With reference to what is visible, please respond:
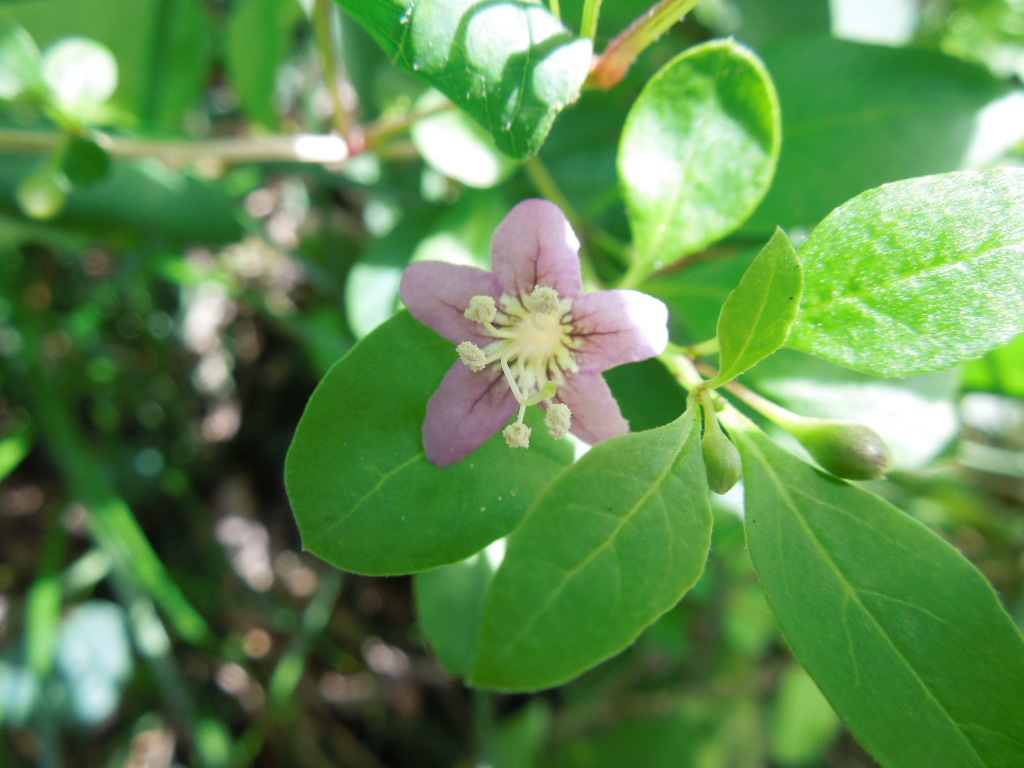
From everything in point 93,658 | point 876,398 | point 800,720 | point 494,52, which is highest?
point 494,52

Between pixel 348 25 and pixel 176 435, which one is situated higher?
pixel 348 25

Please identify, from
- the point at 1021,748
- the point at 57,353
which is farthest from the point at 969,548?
the point at 57,353

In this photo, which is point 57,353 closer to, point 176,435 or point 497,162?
point 176,435

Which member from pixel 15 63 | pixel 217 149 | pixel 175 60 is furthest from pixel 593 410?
pixel 175 60

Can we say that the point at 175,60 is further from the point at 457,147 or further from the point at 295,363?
the point at 295,363

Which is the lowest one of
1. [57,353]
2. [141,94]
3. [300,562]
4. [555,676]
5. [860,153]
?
[300,562]

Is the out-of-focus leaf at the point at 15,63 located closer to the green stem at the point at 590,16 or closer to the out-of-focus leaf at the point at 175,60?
the out-of-focus leaf at the point at 175,60
